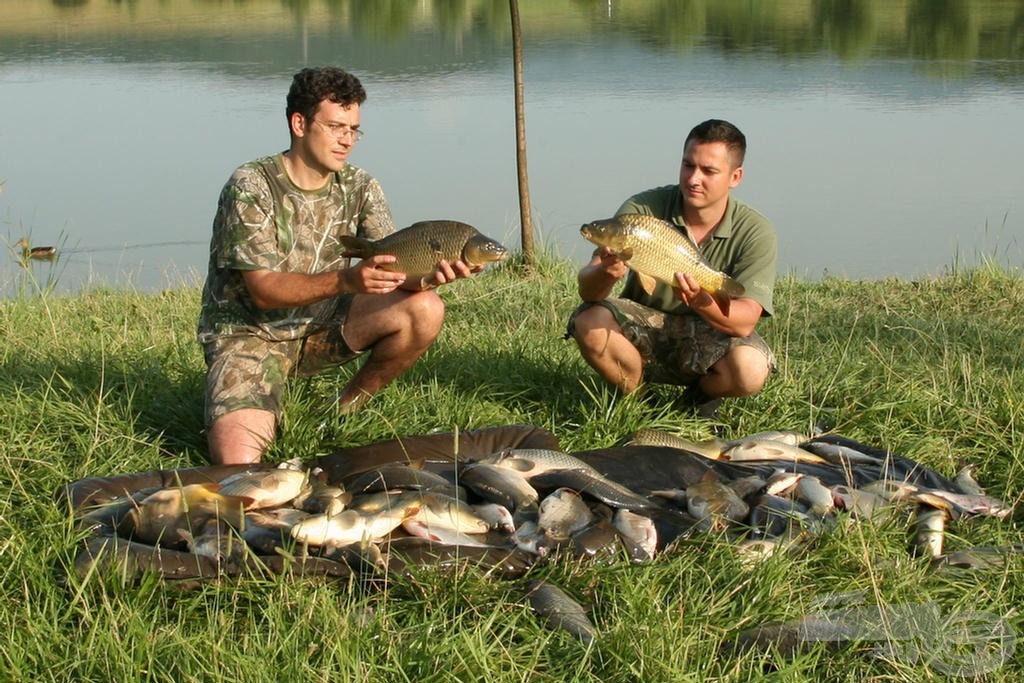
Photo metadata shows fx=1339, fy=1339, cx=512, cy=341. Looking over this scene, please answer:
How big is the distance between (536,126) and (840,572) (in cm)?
1176

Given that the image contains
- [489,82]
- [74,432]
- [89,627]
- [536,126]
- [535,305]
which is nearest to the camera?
[89,627]

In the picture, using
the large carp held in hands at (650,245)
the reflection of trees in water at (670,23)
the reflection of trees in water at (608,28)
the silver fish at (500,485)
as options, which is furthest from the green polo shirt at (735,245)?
the reflection of trees in water at (670,23)

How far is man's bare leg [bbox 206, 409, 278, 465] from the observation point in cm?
480

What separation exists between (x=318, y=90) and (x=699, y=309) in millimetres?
1662

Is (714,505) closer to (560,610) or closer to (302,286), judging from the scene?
(560,610)

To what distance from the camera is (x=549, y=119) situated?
15.8 metres

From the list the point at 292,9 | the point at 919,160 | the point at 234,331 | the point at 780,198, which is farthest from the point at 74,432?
the point at 292,9

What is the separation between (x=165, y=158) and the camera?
14.0 metres

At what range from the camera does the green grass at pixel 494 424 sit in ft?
11.2

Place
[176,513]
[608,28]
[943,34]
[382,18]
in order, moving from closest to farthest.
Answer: [176,513], [943,34], [608,28], [382,18]

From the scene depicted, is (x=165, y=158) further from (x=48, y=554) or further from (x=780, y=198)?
(x=48, y=554)

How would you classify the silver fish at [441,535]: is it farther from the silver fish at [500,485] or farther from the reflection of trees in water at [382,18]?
the reflection of trees in water at [382,18]

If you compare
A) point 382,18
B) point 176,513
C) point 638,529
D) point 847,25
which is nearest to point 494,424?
point 638,529

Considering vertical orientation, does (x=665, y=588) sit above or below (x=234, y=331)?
below
